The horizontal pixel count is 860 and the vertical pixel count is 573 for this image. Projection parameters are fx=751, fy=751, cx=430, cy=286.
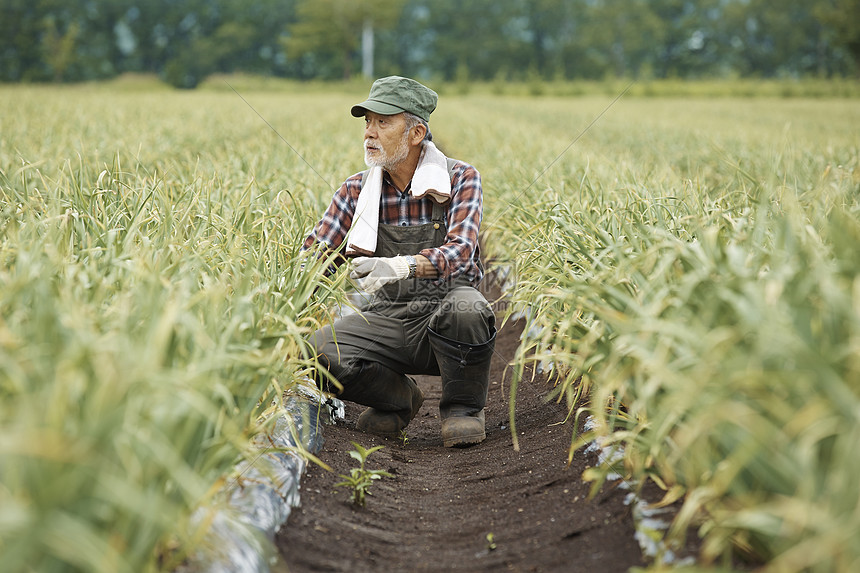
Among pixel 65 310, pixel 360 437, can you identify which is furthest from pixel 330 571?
pixel 360 437

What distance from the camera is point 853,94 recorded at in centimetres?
2789

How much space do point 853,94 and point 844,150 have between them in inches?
997

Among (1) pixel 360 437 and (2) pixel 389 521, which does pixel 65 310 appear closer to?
(2) pixel 389 521

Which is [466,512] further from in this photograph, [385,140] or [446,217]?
[385,140]

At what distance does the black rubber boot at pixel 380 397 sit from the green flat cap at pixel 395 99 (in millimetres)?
1028

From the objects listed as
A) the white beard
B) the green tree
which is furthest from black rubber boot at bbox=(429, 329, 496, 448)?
the green tree

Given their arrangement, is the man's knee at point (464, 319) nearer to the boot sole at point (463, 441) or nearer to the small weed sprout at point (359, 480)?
the boot sole at point (463, 441)

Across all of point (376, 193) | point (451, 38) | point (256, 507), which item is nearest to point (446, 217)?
point (376, 193)

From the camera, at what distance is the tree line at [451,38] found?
5225 centimetres

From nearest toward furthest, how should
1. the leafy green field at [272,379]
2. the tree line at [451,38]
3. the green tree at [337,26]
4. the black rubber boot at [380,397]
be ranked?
the leafy green field at [272,379], the black rubber boot at [380,397], the green tree at [337,26], the tree line at [451,38]

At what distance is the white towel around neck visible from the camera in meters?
3.01

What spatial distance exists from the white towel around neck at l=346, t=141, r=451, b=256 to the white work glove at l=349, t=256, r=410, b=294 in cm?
13

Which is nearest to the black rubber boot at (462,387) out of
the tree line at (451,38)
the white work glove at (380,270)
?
the white work glove at (380,270)

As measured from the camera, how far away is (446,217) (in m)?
3.14
